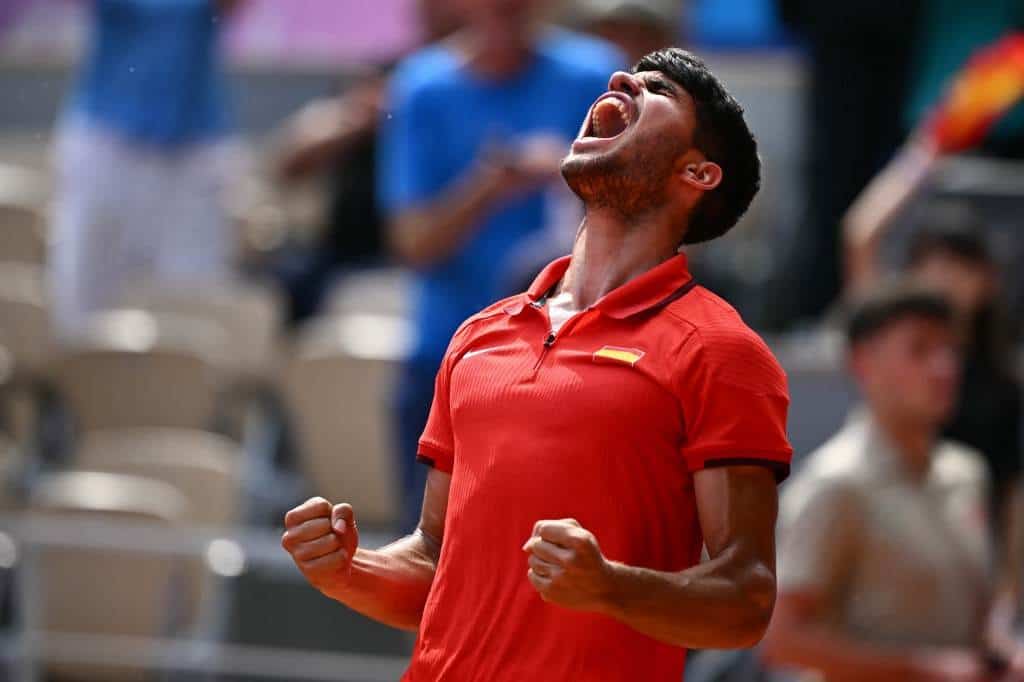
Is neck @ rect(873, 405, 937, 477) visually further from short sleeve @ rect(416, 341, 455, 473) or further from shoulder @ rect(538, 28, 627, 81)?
short sleeve @ rect(416, 341, 455, 473)

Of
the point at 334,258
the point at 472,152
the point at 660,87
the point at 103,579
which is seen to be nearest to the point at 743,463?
the point at 660,87

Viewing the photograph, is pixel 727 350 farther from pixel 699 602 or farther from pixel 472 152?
pixel 472 152

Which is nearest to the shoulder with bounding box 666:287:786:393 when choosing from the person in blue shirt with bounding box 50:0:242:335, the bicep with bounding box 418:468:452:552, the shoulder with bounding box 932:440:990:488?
the bicep with bounding box 418:468:452:552

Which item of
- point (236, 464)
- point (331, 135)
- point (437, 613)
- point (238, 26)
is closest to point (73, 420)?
point (236, 464)

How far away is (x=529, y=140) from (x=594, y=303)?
8.62ft

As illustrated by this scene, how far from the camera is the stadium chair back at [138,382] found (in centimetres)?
636

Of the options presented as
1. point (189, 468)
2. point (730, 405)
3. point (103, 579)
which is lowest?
point (103, 579)

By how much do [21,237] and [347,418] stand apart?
2221 mm

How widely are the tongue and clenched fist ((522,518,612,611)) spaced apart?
15.9 inches

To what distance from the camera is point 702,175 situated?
69.6 inches

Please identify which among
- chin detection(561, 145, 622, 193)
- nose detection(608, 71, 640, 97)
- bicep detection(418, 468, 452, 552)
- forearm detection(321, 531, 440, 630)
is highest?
nose detection(608, 71, 640, 97)

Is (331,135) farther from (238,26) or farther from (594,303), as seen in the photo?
(594,303)

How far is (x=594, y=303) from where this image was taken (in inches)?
71.2

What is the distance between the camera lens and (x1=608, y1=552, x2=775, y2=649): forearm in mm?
1610
